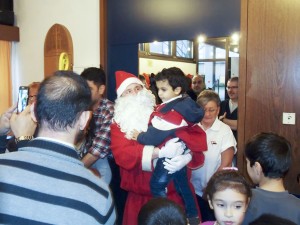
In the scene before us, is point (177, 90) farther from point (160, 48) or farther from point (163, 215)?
point (160, 48)

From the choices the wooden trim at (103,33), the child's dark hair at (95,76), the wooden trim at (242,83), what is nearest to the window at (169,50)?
the wooden trim at (103,33)

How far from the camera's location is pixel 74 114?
1.01 metres

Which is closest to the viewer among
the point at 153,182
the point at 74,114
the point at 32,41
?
the point at 74,114

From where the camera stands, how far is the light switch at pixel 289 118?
2.53 metres

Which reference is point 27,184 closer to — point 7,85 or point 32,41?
point 32,41

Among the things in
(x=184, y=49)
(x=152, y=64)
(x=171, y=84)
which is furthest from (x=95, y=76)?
(x=184, y=49)

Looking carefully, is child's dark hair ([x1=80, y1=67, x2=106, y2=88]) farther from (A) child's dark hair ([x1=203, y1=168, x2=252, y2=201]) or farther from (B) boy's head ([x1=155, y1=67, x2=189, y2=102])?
(A) child's dark hair ([x1=203, y1=168, x2=252, y2=201])

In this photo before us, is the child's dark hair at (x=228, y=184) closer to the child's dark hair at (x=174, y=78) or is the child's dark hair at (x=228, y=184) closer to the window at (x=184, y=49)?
the child's dark hair at (x=174, y=78)

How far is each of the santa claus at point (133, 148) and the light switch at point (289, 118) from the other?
3.33 feet

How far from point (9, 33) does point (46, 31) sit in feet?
1.91

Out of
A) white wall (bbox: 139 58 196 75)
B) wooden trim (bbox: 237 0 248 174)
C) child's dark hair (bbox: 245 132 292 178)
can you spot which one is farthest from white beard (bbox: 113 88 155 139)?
white wall (bbox: 139 58 196 75)

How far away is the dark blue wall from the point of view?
2874 millimetres

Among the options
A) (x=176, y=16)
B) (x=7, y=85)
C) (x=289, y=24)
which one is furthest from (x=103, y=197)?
(x=7, y=85)

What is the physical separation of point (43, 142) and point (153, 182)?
3.41 feet
